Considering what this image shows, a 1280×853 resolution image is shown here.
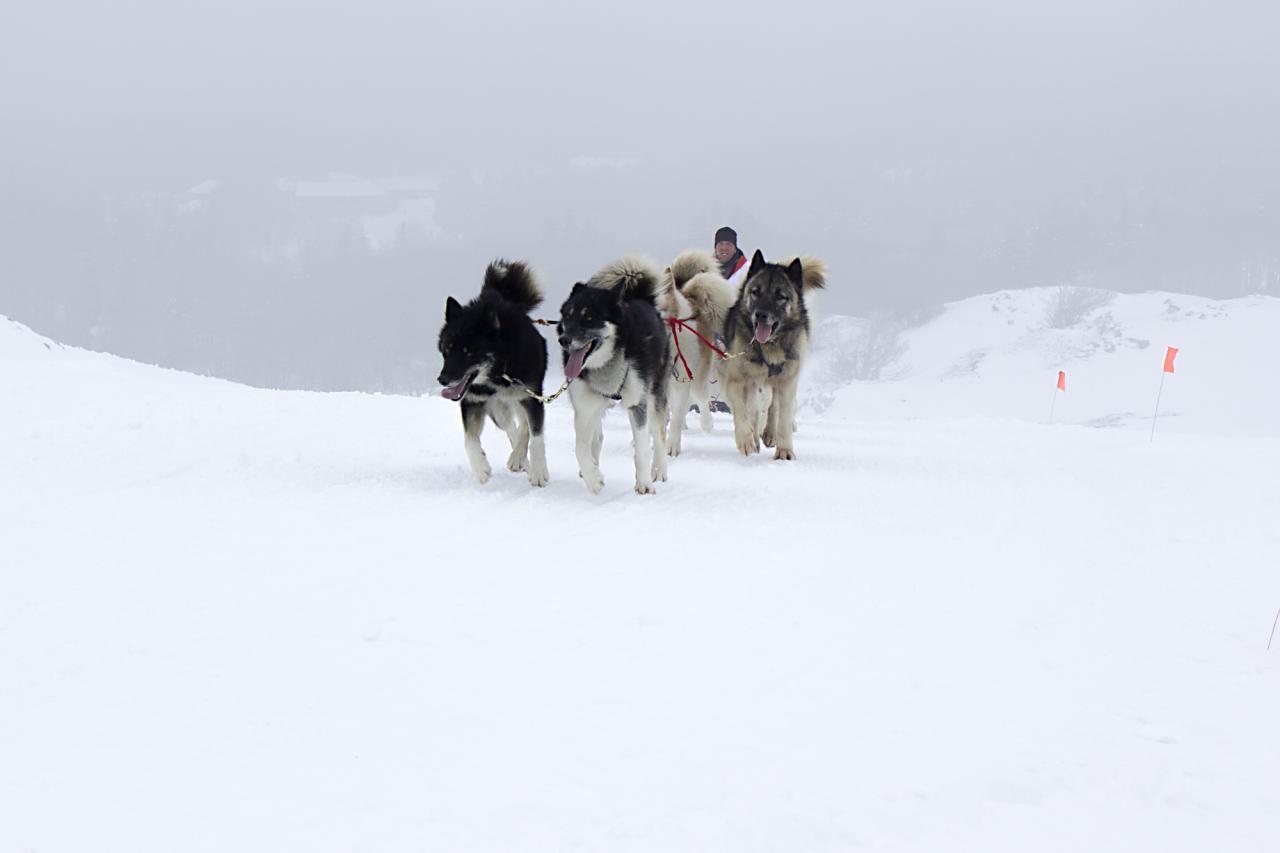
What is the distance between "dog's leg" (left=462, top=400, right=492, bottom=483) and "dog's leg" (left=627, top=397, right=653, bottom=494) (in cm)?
112

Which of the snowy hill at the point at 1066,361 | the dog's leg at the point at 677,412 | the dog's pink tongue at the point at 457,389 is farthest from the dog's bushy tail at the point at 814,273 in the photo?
the snowy hill at the point at 1066,361

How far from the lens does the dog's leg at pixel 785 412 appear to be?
866cm

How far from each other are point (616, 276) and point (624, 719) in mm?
4469

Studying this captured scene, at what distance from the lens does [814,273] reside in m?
9.32

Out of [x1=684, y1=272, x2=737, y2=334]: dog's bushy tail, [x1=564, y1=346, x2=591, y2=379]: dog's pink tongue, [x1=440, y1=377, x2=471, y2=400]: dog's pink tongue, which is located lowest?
[x1=440, y1=377, x2=471, y2=400]: dog's pink tongue

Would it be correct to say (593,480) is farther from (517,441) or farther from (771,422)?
(771,422)

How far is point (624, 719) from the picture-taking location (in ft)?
9.20

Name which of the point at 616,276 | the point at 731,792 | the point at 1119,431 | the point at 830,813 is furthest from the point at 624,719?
the point at 1119,431

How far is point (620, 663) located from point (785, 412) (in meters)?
5.76

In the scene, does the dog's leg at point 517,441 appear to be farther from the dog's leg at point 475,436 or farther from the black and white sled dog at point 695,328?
the black and white sled dog at point 695,328

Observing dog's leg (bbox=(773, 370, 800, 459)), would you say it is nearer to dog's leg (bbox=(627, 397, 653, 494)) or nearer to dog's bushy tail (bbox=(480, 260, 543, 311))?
dog's leg (bbox=(627, 397, 653, 494))

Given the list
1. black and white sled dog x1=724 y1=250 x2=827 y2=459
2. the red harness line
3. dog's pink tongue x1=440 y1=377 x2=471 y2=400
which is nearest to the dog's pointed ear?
black and white sled dog x1=724 y1=250 x2=827 y2=459

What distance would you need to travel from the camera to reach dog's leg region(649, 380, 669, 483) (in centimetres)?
A: 692

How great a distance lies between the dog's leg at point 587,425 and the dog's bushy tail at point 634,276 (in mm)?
833
